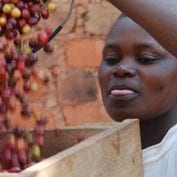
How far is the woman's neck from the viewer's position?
2273 millimetres

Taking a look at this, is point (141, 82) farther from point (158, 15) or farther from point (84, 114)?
point (84, 114)

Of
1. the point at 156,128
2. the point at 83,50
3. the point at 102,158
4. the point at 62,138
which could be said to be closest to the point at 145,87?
the point at 156,128

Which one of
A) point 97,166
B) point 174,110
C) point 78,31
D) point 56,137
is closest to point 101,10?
point 78,31

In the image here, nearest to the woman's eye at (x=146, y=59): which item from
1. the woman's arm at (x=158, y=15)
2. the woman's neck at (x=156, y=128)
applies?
the woman's neck at (x=156, y=128)

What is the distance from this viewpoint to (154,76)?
225 centimetres

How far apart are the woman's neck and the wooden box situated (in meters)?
0.35

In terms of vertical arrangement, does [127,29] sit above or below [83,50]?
above

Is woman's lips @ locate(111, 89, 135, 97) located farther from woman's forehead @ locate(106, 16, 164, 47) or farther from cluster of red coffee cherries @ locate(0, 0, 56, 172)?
cluster of red coffee cherries @ locate(0, 0, 56, 172)

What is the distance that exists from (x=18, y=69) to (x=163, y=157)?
24.2 inches

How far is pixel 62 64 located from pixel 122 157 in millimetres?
2184

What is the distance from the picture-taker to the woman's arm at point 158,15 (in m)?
1.59

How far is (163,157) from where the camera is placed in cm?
219

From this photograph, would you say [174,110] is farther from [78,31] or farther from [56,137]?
[78,31]

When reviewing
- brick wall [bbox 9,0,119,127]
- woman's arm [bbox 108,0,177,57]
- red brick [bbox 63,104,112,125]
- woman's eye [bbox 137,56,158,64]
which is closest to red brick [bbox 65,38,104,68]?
brick wall [bbox 9,0,119,127]
